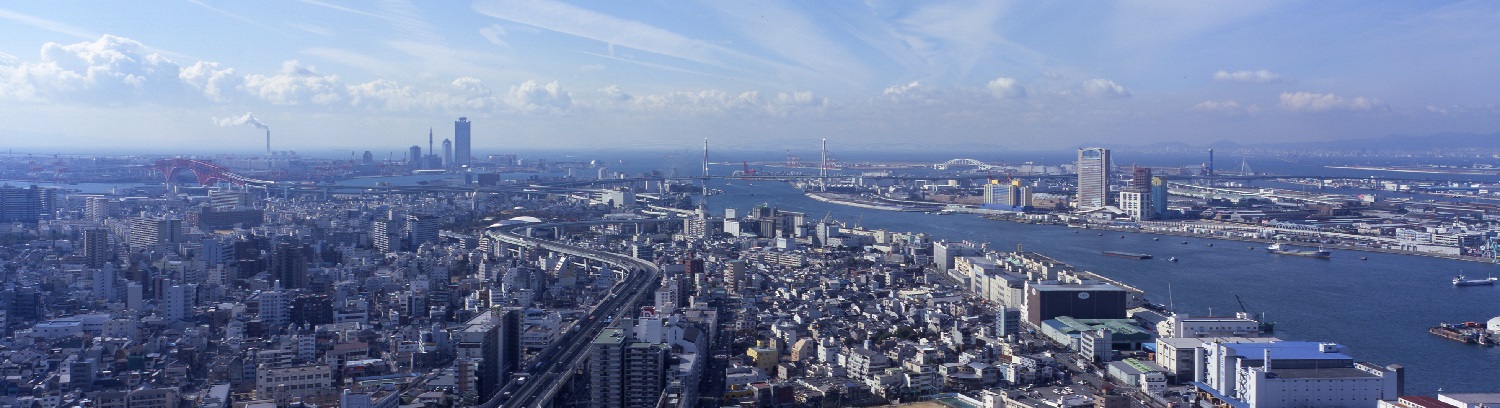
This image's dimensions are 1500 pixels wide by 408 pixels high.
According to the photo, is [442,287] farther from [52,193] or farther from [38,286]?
[52,193]

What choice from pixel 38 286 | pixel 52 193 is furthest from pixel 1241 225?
pixel 52 193

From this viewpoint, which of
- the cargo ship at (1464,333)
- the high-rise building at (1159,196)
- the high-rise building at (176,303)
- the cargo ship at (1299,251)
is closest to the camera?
the cargo ship at (1464,333)

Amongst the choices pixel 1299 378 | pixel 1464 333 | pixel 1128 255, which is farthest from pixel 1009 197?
pixel 1299 378

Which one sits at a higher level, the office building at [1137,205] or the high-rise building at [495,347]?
the office building at [1137,205]

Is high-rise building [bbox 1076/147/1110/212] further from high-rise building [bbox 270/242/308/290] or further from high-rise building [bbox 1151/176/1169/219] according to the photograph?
high-rise building [bbox 270/242/308/290]

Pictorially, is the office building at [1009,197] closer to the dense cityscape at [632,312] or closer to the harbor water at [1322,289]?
the dense cityscape at [632,312]

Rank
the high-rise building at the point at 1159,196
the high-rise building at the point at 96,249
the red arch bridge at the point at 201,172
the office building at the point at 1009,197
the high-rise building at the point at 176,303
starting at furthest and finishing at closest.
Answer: the red arch bridge at the point at 201,172 < the office building at the point at 1009,197 < the high-rise building at the point at 1159,196 < the high-rise building at the point at 96,249 < the high-rise building at the point at 176,303

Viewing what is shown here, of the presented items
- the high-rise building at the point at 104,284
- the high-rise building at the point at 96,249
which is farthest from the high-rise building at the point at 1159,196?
the high-rise building at the point at 104,284
